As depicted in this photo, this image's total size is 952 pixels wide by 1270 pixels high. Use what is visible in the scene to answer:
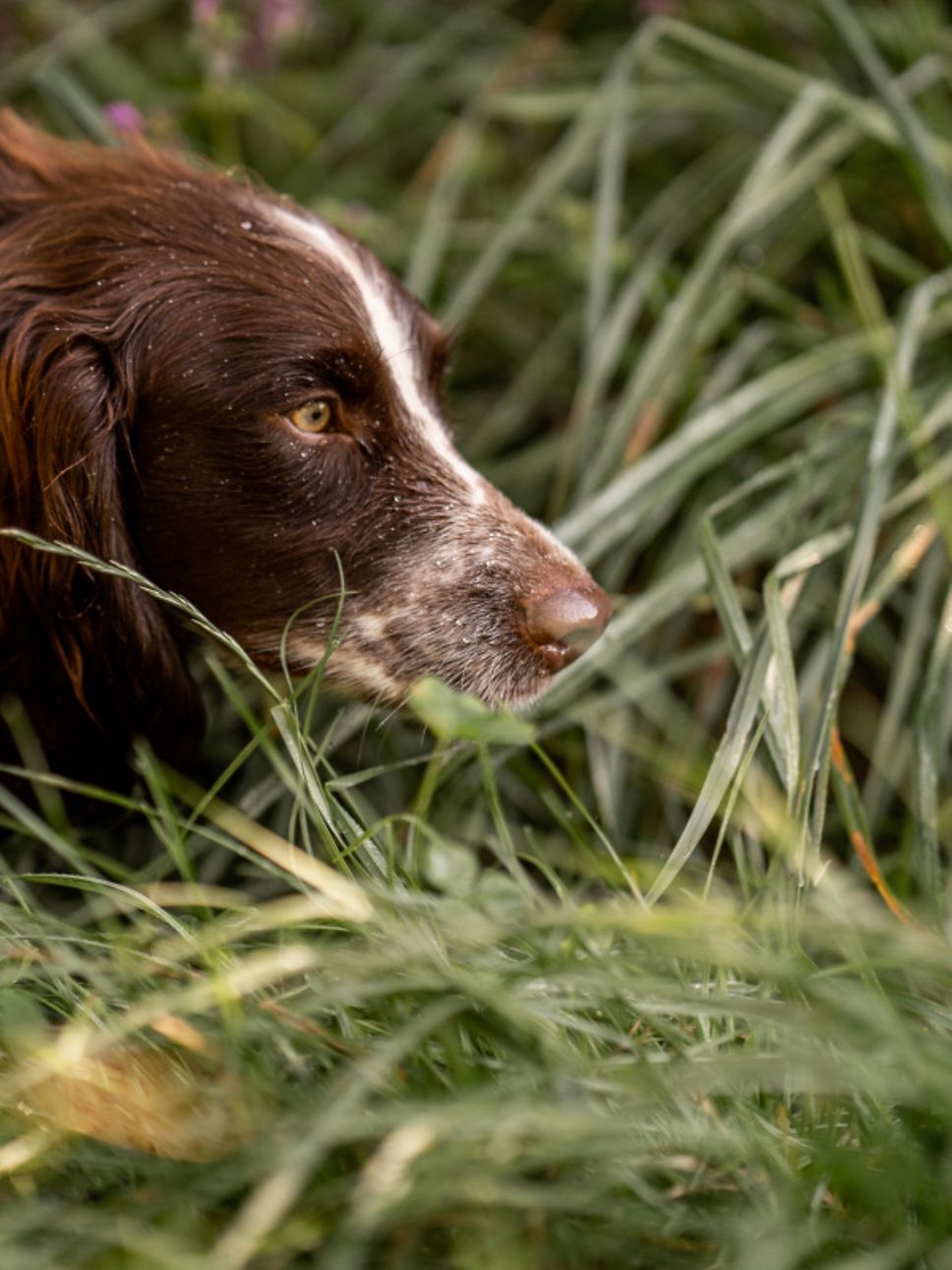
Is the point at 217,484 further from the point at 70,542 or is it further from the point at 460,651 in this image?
the point at 460,651

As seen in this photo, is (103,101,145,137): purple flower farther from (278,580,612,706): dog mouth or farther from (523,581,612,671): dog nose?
(523,581,612,671): dog nose

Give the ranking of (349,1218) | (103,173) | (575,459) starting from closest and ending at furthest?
(349,1218) → (103,173) → (575,459)

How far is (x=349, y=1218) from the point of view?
1.24 m

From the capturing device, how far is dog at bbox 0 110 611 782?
1990mm

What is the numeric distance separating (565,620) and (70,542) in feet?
2.47

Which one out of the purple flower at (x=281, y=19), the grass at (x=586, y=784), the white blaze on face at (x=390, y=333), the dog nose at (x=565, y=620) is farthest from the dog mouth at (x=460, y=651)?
the purple flower at (x=281, y=19)

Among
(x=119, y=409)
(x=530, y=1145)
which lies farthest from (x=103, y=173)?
(x=530, y=1145)

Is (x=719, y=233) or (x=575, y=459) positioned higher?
(x=719, y=233)

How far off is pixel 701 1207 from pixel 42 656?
1.24 metres

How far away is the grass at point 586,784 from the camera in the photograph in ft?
4.39

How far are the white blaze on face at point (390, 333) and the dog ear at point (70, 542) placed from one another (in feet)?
1.40

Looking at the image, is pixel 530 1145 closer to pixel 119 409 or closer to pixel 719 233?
pixel 119 409

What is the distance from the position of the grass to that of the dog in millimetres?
125

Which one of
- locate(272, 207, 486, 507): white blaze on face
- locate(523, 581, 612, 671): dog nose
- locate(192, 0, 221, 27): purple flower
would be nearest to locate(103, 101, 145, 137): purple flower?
locate(192, 0, 221, 27): purple flower
